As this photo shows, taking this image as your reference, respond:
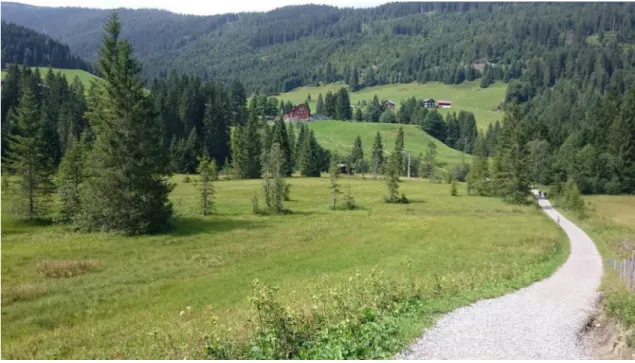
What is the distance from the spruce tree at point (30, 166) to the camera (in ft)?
146

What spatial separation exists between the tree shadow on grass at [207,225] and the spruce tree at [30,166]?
12.6 m

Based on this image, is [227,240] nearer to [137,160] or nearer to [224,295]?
[137,160]

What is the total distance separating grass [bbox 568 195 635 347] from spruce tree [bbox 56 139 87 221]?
1636 inches

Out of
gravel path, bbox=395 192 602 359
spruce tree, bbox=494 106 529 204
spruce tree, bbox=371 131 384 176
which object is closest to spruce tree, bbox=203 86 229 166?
spruce tree, bbox=371 131 384 176

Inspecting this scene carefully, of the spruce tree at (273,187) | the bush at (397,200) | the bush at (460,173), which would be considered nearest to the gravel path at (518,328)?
the spruce tree at (273,187)

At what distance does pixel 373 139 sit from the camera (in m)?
178

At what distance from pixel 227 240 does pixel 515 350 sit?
29.2 m

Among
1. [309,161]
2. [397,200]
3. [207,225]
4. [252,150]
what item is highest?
[252,150]

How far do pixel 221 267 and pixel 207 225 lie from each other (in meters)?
16.7

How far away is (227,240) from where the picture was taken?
1542 inches

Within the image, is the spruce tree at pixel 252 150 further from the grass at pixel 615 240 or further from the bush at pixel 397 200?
the grass at pixel 615 240

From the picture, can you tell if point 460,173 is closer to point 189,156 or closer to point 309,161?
point 309,161

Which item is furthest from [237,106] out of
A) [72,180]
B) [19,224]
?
[19,224]

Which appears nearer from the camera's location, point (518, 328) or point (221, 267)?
point (518, 328)
